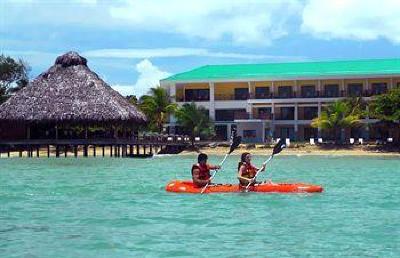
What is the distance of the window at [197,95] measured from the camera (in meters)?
61.7

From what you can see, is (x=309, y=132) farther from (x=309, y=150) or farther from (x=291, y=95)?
(x=309, y=150)

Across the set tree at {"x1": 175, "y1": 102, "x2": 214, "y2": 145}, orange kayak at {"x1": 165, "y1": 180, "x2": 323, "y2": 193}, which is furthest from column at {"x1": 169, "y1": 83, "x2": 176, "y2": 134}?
orange kayak at {"x1": 165, "y1": 180, "x2": 323, "y2": 193}

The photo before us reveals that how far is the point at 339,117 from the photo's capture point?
167ft

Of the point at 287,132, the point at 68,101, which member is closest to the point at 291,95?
the point at 287,132

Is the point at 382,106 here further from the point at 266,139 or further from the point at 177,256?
the point at 177,256

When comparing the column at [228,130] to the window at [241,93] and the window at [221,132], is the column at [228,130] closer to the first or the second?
the window at [221,132]

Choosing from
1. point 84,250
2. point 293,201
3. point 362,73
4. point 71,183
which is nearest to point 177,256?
point 84,250

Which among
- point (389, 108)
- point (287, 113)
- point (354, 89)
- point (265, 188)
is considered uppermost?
point (354, 89)

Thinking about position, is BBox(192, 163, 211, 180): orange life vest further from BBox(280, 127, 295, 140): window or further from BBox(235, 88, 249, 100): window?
BBox(235, 88, 249, 100): window

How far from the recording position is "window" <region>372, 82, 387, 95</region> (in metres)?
55.8

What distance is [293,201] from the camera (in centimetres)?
2081

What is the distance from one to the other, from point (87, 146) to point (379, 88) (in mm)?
22675

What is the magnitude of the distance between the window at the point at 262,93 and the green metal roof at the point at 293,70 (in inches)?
51.1

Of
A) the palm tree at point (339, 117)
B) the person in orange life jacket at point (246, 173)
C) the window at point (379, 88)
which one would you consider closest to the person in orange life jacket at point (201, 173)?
the person in orange life jacket at point (246, 173)
